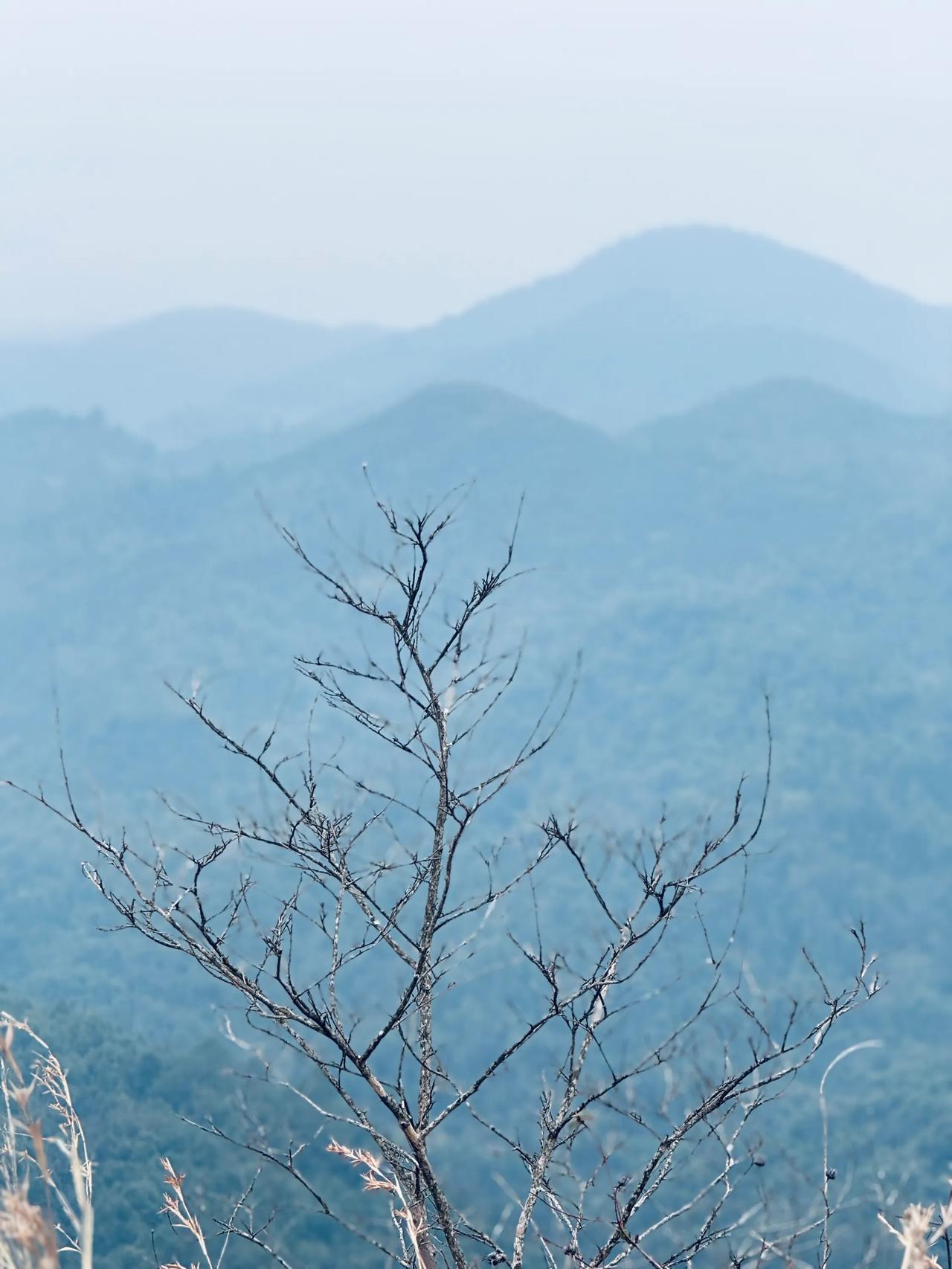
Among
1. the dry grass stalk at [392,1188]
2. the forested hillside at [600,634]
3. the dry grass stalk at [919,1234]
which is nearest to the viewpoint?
the dry grass stalk at [919,1234]

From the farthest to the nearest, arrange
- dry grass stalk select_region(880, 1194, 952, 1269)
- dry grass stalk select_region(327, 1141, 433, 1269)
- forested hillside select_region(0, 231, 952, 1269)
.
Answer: forested hillside select_region(0, 231, 952, 1269) < dry grass stalk select_region(327, 1141, 433, 1269) < dry grass stalk select_region(880, 1194, 952, 1269)

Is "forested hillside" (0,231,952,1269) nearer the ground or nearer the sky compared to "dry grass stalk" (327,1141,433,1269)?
nearer the sky

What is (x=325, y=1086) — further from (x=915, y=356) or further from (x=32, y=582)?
(x=915, y=356)

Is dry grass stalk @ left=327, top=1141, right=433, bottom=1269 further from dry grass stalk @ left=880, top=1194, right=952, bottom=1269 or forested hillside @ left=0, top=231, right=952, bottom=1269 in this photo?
forested hillside @ left=0, top=231, right=952, bottom=1269

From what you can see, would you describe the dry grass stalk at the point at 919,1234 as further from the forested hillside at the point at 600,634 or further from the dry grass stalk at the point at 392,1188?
the forested hillside at the point at 600,634

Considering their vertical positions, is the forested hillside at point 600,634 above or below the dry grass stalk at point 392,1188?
above

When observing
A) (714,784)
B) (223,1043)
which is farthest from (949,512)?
(223,1043)

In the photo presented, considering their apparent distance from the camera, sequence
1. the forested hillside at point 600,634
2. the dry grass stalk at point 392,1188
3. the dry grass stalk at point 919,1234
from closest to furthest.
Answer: the dry grass stalk at point 919,1234 < the dry grass stalk at point 392,1188 < the forested hillside at point 600,634

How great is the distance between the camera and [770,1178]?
41438 mm

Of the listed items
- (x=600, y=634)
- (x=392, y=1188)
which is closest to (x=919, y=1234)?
(x=392, y=1188)

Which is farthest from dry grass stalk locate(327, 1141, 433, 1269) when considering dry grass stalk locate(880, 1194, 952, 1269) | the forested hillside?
the forested hillside

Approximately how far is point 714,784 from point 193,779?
134ft

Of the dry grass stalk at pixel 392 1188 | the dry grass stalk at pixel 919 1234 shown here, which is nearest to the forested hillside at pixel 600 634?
the dry grass stalk at pixel 392 1188

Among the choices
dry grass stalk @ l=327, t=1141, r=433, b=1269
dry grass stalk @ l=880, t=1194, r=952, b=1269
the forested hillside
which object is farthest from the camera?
the forested hillside
